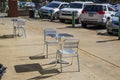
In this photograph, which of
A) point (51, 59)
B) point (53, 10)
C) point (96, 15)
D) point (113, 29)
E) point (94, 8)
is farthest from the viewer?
point (53, 10)

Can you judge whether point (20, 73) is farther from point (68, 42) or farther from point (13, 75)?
point (68, 42)

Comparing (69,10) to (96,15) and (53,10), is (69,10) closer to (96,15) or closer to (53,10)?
(53,10)

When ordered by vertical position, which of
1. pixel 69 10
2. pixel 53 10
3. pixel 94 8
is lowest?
pixel 53 10

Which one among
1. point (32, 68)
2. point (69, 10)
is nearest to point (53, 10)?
point (69, 10)

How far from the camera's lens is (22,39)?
15.4 metres

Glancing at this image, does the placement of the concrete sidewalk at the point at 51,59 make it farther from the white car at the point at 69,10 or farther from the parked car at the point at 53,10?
the parked car at the point at 53,10

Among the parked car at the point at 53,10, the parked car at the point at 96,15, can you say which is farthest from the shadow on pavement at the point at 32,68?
A: the parked car at the point at 53,10

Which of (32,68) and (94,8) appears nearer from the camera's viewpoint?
(32,68)

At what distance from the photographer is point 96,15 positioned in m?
21.4

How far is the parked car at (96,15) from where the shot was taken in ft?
70.1

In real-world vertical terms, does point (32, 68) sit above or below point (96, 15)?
below

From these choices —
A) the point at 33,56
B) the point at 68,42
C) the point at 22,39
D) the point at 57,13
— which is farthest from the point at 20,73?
the point at 57,13

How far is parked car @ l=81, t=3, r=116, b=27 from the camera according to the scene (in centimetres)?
2138

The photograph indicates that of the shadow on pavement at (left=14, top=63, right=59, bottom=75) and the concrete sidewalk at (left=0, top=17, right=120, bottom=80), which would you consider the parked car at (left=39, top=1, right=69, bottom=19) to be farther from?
the shadow on pavement at (left=14, top=63, right=59, bottom=75)
